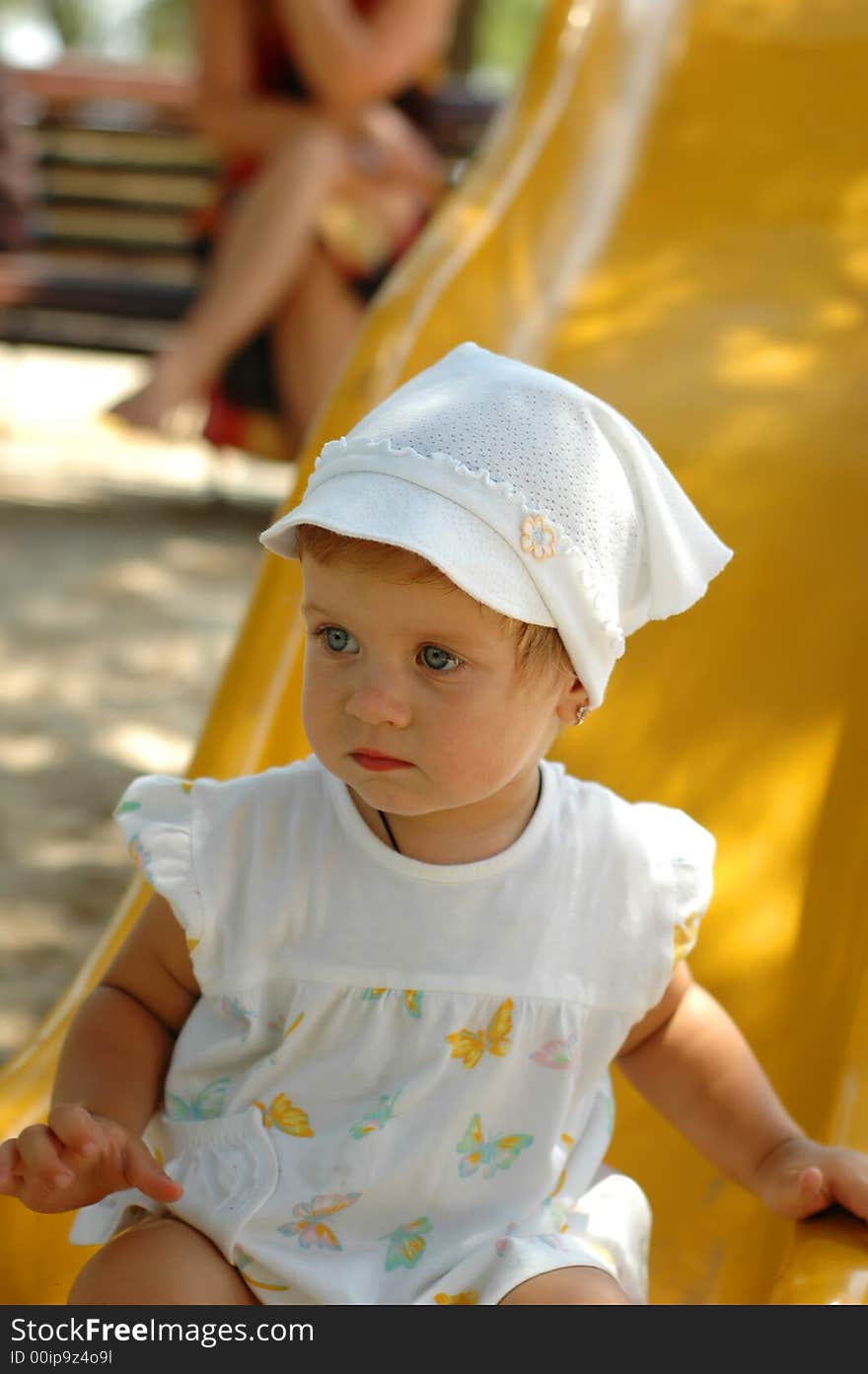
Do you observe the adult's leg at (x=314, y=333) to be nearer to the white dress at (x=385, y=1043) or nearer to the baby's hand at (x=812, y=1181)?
the white dress at (x=385, y=1043)

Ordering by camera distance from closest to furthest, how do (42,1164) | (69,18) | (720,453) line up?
(42,1164) < (720,453) < (69,18)

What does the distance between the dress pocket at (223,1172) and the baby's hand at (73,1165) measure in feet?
0.22

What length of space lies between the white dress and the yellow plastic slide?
0.20 m

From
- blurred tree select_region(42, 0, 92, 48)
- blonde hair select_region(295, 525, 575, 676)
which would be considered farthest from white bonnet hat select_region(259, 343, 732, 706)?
blurred tree select_region(42, 0, 92, 48)

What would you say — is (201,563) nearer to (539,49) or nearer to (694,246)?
(539,49)

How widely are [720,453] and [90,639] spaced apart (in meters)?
1.89

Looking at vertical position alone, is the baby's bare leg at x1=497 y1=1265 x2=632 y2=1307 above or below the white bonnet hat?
below

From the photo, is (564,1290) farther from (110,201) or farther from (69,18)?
(69,18)

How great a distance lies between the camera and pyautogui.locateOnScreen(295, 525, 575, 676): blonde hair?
1.19 meters

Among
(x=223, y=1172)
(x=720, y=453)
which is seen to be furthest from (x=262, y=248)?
(x=223, y=1172)

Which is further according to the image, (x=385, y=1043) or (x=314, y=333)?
(x=314, y=333)

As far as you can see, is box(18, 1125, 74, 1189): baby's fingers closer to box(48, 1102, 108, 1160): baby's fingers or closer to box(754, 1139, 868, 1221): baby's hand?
box(48, 1102, 108, 1160): baby's fingers

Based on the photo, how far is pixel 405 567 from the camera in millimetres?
1193
